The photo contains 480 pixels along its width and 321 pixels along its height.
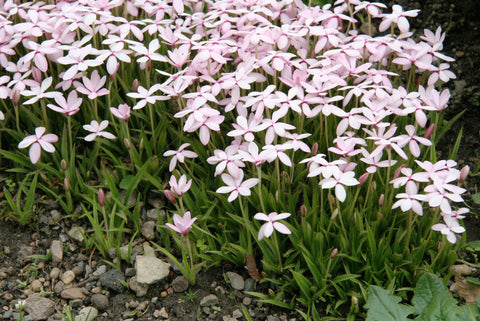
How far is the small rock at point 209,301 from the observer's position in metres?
2.24

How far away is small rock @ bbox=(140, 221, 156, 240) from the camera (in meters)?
2.49

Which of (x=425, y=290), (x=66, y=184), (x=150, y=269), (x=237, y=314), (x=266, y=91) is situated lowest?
(x=237, y=314)

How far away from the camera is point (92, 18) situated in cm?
253

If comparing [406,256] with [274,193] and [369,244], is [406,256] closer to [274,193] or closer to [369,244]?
[369,244]

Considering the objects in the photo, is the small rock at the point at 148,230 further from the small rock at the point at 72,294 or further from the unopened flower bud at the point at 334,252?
the unopened flower bud at the point at 334,252

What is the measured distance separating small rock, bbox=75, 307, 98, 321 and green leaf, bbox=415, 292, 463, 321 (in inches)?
52.4

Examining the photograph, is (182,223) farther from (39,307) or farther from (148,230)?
(39,307)

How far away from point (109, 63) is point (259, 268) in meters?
1.16

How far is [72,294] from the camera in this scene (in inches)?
89.7

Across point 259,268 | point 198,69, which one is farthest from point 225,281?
point 198,69

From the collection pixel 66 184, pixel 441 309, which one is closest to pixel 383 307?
pixel 441 309

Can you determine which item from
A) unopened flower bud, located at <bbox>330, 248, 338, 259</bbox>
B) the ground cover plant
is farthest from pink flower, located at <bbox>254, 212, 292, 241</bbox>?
unopened flower bud, located at <bbox>330, 248, 338, 259</bbox>

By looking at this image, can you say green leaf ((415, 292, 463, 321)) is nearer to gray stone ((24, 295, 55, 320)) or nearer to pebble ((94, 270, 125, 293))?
pebble ((94, 270, 125, 293))

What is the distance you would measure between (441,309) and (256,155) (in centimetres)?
90
